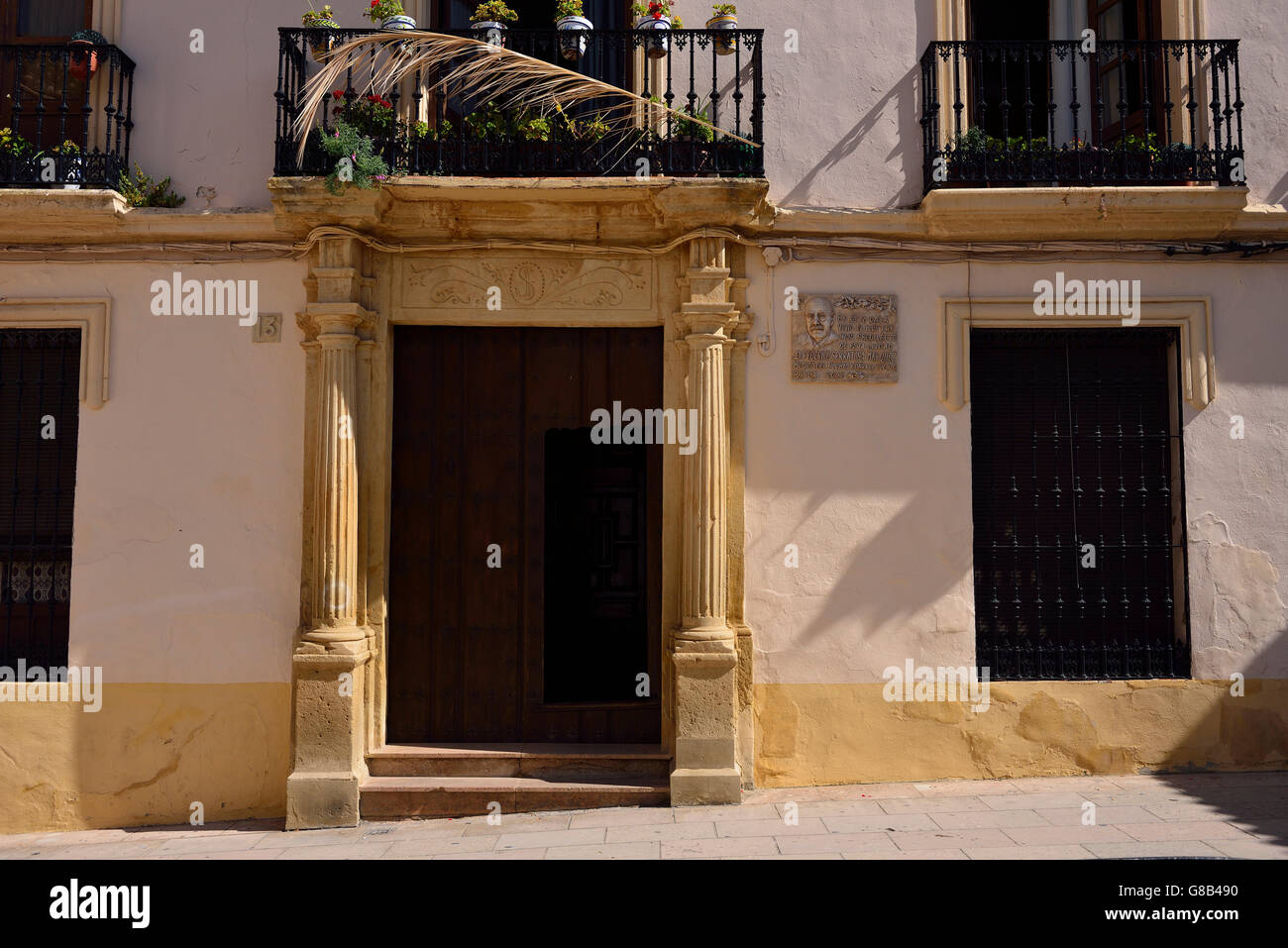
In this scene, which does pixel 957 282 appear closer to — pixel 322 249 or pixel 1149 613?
pixel 1149 613

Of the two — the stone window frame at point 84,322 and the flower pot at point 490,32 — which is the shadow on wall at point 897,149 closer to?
the flower pot at point 490,32

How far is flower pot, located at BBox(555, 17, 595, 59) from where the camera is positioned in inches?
239

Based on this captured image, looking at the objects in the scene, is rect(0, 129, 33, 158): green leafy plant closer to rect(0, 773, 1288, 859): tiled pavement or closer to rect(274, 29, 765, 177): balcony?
rect(274, 29, 765, 177): balcony

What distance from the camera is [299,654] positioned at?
5832 mm

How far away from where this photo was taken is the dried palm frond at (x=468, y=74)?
585 cm

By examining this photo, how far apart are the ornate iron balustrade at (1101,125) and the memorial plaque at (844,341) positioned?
94 cm

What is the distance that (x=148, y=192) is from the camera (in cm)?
624

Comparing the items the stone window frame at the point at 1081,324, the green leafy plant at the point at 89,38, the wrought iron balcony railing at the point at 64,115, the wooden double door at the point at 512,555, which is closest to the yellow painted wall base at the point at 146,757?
the wooden double door at the point at 512,555

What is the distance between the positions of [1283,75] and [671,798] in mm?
5983

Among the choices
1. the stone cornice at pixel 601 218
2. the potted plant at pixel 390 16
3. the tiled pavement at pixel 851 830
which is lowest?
the tiled pavement at pixel 851 830

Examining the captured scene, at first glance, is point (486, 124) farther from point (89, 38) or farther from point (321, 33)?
point (89, 38)

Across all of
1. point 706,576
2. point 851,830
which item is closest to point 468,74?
point 706,576

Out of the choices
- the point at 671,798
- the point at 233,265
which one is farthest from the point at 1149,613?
the point at 233,265

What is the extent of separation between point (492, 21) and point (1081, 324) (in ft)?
13.5
